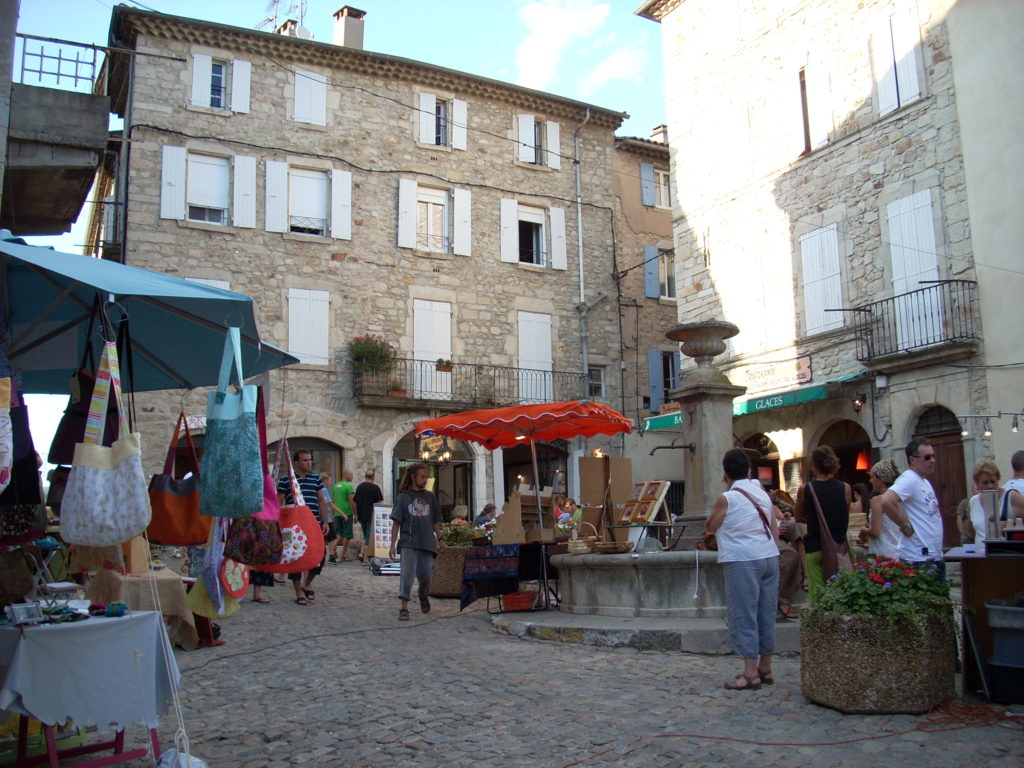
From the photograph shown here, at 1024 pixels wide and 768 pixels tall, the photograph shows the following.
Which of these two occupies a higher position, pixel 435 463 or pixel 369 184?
pixel 369 184

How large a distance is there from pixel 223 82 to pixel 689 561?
55.0 feet

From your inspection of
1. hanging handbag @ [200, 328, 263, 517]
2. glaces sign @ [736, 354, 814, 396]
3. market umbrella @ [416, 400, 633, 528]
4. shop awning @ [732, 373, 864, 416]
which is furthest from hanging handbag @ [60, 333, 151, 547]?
glaces sign @ [736, 354, 814, 396]

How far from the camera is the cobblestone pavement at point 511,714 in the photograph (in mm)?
4477

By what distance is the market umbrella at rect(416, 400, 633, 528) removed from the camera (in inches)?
430

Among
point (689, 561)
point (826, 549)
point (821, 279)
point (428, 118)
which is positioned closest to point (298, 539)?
point (826, 549)

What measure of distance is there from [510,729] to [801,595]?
4.09 metres

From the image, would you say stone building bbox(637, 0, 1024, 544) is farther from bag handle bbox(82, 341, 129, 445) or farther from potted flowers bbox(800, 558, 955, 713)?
bag handle bbox(82, 341, 129, 445)

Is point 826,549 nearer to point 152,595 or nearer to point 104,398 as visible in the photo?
point 104,398

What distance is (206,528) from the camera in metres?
4.75

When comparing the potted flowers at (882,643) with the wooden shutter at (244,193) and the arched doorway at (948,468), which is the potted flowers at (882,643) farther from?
the wooden shutter at (244,193)

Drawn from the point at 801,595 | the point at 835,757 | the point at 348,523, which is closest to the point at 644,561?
the point at 801,595

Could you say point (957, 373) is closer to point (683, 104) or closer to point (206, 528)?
point (683, 104)

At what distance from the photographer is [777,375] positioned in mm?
19094

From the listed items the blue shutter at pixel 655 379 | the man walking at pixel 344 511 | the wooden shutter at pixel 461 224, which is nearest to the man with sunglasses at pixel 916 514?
the man walking at pixel 344 511
